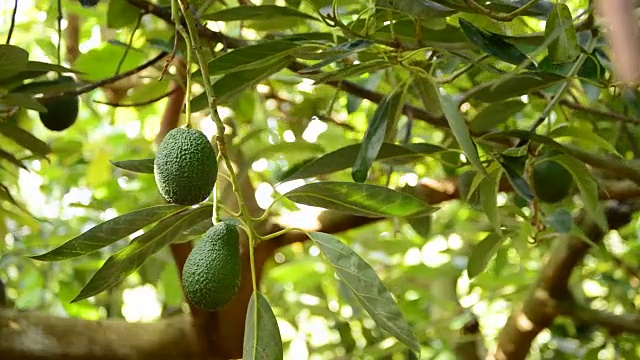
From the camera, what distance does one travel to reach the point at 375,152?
71 cm

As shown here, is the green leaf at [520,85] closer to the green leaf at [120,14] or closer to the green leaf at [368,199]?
the green leaf at [368,199]

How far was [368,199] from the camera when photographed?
637 mm

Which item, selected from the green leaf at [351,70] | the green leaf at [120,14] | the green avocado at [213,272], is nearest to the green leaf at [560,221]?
the green leaf at [351,70]

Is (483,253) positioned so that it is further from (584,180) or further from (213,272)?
(213,272)

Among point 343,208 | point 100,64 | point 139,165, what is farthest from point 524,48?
point 100,64

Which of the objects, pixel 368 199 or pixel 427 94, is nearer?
pixel 368 199

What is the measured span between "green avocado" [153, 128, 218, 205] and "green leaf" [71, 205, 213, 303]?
0.33ft

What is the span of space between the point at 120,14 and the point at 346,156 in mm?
404

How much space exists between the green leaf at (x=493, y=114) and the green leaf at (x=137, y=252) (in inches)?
15.2

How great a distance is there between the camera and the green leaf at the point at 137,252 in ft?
2.14

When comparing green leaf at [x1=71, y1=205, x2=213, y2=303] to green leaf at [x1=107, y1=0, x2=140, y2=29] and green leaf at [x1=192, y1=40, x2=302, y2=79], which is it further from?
green leaf at [x1=107, y1=0, x2=140, y2=29]

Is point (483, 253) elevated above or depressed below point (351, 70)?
below

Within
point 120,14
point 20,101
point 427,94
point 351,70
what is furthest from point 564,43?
point 120,14

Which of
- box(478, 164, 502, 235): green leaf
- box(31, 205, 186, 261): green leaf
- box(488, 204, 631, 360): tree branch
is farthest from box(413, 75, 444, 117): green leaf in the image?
box(488, 204, 631, 360): tree branch
